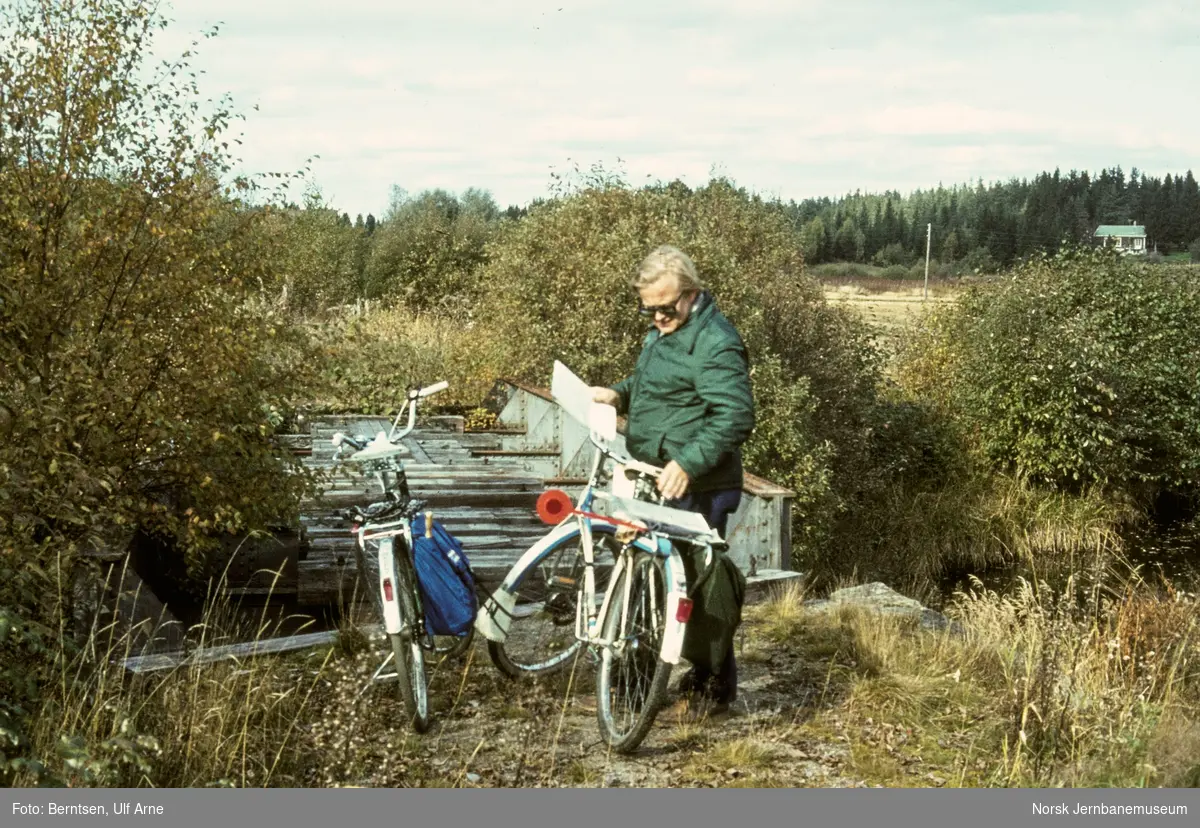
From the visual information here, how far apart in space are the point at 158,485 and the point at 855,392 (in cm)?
1307

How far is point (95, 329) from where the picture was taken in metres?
6.88

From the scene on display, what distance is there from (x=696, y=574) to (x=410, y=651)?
1.17 m

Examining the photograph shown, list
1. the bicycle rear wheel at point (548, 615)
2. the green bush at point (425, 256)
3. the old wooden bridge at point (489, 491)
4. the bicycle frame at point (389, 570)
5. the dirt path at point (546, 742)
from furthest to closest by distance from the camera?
the green bush at point (425, 256), the old wooden bridge at point (489, 491), the bicycle rear wheel at point (548, 615), the bicycle frame at point (389, 570), the dirt path at point (546, 742)

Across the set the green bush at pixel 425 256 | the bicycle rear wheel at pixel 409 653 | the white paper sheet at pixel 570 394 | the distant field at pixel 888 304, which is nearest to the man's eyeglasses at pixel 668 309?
the white paper sheet at pixel 570 394

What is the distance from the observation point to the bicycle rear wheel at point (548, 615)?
212 inches

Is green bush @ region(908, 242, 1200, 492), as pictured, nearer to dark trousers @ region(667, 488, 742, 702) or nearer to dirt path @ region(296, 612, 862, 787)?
dirt path @ region(296, 612, 862, 787)

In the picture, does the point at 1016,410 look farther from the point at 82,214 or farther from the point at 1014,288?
the point at 82,214

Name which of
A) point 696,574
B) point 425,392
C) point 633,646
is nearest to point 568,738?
point 633,646

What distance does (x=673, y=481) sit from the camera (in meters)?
4.79

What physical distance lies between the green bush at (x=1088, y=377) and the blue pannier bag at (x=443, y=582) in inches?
626

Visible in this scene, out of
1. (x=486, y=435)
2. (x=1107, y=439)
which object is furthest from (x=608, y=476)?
(x=1107, y=439)

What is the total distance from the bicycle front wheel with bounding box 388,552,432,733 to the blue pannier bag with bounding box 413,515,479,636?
60 mm

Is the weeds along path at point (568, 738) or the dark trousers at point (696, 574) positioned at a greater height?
the dark trousers at point (696, 574)

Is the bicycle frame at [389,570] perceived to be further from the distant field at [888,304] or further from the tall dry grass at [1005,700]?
the distant field at [888,304]
